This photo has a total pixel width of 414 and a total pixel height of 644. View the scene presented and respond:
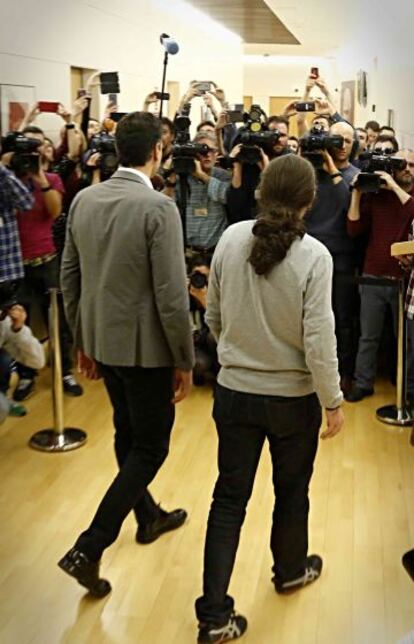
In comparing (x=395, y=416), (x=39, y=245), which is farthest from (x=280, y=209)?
(x=39, y=245)

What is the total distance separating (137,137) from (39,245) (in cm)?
214

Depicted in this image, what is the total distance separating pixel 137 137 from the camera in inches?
93.5

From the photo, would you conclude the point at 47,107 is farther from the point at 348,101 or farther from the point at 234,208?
the point at 348,101

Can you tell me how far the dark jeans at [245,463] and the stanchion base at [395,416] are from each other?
1815 millimetres

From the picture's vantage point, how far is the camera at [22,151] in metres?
3.95

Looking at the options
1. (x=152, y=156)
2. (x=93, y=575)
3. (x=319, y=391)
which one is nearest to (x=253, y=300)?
(x=319, y=391)

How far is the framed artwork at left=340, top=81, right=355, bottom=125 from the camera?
12.3 m

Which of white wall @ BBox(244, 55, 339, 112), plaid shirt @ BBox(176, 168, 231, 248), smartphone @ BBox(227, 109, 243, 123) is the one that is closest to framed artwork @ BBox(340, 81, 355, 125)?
white wall @ BBox(244, 55, 339, 112)

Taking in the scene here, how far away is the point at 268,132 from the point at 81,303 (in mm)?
2083

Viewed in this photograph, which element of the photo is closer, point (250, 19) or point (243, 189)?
point (243, 189)

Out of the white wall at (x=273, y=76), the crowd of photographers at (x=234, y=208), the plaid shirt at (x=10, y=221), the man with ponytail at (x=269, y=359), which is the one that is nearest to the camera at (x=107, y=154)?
the crowd of photographers at (x=234, y=208)

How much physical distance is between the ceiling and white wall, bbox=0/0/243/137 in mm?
281

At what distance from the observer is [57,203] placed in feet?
14.0

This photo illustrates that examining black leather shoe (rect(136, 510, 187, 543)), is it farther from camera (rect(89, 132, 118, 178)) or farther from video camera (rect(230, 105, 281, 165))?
video camera (rect(230, 105, 281, 165))
